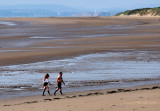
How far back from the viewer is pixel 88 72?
22.3 meters

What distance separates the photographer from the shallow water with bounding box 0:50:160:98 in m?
18.9

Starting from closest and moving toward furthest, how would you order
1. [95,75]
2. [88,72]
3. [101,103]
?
1. [101,103]
2. [95,75]
3. [88,72]

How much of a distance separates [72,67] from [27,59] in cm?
502

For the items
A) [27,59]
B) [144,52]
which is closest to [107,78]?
[27,59]

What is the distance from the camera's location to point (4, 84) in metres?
19.2

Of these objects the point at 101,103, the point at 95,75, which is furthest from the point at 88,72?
the point at 101,103

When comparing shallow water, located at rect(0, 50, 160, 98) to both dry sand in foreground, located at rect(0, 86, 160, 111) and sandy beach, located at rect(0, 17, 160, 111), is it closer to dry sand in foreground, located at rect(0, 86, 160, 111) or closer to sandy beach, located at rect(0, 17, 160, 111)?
sandy beach, located at rect(0, 17, 160, 111)

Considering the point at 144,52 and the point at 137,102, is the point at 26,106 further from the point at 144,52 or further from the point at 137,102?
the point at 144,52

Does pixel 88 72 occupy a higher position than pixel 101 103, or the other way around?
pixel 101 103

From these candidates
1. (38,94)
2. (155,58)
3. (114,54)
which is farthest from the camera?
(114,54)

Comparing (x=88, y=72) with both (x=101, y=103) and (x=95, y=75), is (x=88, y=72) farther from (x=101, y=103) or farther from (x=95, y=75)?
(x=101, y=103)

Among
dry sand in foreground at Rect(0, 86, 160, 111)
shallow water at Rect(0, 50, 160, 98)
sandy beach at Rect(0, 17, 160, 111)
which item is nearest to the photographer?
dry sand in foreground at Rect(0, 86, 160, 111)

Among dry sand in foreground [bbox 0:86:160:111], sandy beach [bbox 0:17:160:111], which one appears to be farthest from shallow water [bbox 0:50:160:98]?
dry sand in foreground [bbox 0:86:160:111]

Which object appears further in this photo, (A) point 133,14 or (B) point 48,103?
(A) point 133,14
